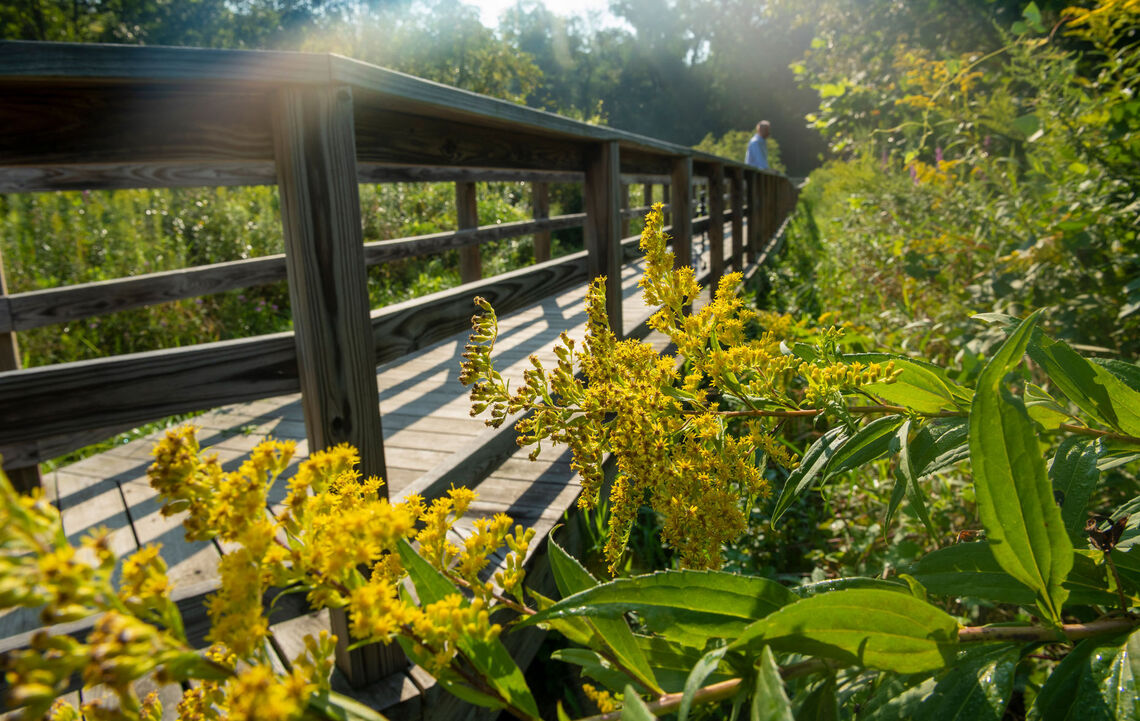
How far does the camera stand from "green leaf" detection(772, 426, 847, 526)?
2.01 feet

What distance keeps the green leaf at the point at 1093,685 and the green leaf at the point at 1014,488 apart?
30mm

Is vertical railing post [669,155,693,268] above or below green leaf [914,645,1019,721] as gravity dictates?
above

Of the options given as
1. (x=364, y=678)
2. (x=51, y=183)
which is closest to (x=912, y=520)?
(x=364, y=678)

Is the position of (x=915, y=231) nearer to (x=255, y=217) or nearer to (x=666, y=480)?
(x=666, y=480)

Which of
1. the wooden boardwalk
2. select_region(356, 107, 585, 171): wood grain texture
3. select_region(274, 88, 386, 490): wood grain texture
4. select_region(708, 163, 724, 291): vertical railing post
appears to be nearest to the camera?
select_region(274, 88, 386, 490): wood grain texture

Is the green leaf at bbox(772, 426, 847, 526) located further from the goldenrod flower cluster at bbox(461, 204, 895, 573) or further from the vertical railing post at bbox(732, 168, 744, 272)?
the vertical railing post at bbox(732, 168, 744, 272)

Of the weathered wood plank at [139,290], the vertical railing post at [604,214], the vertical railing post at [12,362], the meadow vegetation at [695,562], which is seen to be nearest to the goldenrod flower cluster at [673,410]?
the meadow vegetation at [695,562]

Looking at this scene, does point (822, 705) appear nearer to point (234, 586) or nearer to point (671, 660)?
point (671, 660)

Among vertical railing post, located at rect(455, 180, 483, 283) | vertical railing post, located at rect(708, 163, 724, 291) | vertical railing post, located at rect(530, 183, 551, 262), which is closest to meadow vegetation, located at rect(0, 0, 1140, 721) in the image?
Answer: vertical railing post, located at rect(708, 163, 724, 291)

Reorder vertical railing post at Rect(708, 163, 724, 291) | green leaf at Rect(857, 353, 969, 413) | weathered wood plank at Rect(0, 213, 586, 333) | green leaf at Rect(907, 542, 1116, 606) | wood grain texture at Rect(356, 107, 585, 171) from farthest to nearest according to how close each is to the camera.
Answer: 1. vertical railing post at Rect(708, 163, 724, 291)
2. weathered wood plank at Rect(0, 213, 586, 333)
3. wood grain texture at Rect(356, 107, 585, 171)
4. green leaf at Rect(857, 353, 969, 413)
5. green leaf at Rect(907, 542, 1116, 606)

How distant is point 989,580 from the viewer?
53cm

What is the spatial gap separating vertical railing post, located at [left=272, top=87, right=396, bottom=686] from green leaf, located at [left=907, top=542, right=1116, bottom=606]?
139cm

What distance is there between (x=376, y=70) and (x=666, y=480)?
1485mm

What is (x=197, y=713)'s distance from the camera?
0.42 m
